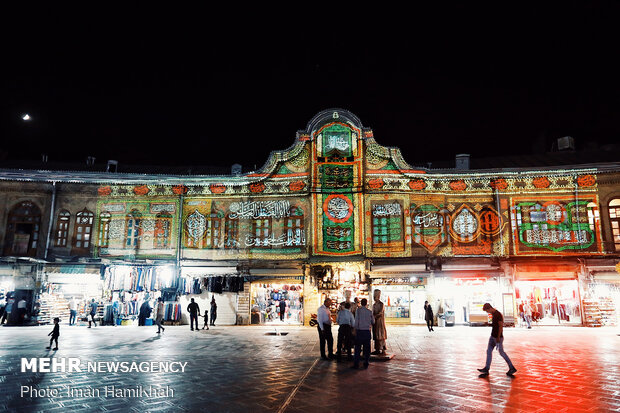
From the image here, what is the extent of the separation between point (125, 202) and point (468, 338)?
62.1 feet

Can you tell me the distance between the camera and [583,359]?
10602 millimetres

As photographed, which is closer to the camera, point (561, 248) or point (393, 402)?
point (393, 402)

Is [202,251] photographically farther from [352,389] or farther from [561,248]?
[561,248]

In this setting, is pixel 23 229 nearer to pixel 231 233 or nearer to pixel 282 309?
pixel 231 233

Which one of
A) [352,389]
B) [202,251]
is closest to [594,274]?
[352,389]

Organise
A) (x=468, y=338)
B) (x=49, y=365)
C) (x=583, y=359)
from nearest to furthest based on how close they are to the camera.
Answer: (x=49, y=365) → (x=583, y=359) → (x=468, y=338)

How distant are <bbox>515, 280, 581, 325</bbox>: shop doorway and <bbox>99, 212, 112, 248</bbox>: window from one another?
22.3 meters

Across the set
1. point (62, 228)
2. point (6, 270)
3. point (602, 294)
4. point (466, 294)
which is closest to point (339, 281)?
point (466, 294)

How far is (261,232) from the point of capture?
23.0 meters

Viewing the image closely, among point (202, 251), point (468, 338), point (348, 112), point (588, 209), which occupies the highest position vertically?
point (348, 112)

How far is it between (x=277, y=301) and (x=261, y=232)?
3895mm

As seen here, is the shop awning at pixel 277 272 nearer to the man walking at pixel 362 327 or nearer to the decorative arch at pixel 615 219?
the man walking at pixel 362 327

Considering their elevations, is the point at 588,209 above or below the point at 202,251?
above

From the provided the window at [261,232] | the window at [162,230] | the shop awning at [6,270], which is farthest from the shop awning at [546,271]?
the shop awning at [6,270]
